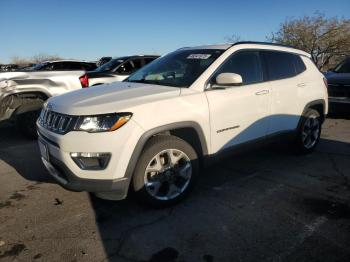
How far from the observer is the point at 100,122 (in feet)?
10.9

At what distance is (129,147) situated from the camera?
3.35 meters

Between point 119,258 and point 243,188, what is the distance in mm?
1989

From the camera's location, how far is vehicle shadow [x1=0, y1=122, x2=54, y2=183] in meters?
5.04

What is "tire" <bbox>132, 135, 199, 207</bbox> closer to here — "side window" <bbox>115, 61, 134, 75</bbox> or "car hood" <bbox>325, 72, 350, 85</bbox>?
"side window" <bbox>115, 61, 134, 75</bbox>

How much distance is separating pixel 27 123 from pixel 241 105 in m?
4.65

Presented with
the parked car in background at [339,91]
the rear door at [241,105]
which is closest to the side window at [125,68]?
the parked car in background at [339,91]

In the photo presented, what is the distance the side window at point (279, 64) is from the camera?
488 centimetres

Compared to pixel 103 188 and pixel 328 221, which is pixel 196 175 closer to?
pixel 103 188

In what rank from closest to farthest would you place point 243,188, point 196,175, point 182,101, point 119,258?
point 119,258 < point 182,101 < point 196,175 < point 243,188

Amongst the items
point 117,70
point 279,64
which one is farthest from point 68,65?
point 279,64

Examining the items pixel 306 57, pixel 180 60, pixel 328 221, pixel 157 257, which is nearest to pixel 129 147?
pixel 157 257

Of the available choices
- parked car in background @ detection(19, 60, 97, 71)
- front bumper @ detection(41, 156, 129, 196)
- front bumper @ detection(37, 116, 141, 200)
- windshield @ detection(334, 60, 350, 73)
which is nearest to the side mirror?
front bumper @ detection(37, 116, 141, 200)

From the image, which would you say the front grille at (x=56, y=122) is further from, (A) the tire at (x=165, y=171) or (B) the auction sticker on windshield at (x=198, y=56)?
(B) the auction sticker on windshield at (x=198, y=56)

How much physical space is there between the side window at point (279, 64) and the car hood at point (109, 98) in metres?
1.67
